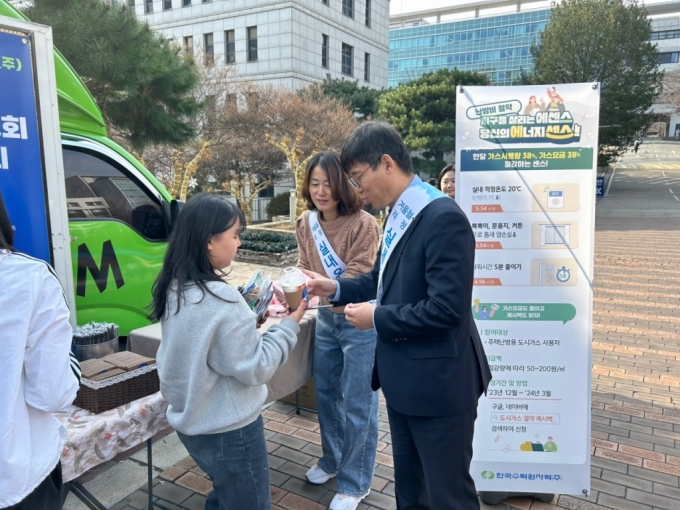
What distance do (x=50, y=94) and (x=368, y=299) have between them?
197 cm

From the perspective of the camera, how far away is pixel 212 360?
5.55 feet

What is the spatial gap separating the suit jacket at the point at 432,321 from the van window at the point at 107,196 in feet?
8.77

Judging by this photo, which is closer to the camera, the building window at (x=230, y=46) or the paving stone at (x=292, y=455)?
the paving stone at (x=292, y=455)

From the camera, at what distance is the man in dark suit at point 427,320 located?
5.58ft

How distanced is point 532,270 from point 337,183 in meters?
1.11

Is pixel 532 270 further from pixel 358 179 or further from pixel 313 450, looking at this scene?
pixel 313 450

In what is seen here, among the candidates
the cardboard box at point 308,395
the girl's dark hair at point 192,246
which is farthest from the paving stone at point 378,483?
the girl's dark hair at point 192,246

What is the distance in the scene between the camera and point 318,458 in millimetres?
3268

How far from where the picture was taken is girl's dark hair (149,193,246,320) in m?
1.71

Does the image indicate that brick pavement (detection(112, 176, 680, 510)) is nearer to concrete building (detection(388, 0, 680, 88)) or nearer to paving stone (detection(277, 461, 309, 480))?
paving stone (detection(277, 461, 309, 480))

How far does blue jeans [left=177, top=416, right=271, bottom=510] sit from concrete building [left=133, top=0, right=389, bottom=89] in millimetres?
26336

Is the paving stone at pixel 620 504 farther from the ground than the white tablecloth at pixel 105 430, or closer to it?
closer to it

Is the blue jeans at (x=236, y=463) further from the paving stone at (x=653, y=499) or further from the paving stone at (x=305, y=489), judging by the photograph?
the paving stone at (x=653, y=499)

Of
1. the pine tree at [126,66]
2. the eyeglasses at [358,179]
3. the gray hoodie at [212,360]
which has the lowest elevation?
the gray hoodie at [212,360]
